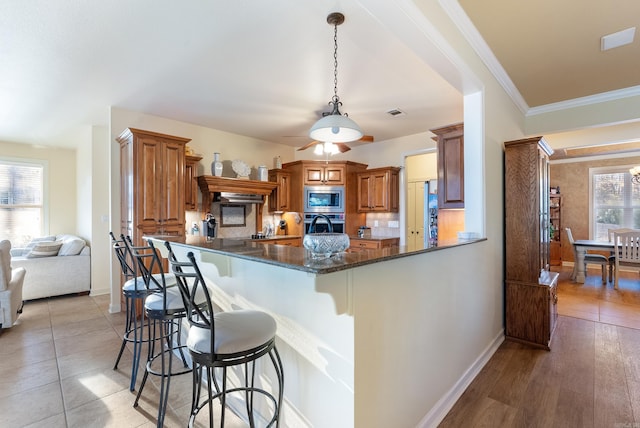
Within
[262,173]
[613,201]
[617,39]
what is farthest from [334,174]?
[613,201]

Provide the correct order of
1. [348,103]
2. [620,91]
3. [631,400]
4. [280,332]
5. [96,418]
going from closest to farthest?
[280,332], [96,418], [631,400], [620,91], [348,103]

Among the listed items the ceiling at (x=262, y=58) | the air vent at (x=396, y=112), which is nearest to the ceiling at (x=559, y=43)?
the ceiling at (x=262, y=58)

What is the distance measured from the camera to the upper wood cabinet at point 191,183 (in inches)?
172

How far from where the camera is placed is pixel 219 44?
2.45m

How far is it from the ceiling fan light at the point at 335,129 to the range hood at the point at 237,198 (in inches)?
97.3

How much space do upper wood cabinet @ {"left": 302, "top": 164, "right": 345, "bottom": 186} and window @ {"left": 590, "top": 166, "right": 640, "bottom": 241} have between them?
6005mm

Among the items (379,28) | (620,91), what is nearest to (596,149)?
(620,91)

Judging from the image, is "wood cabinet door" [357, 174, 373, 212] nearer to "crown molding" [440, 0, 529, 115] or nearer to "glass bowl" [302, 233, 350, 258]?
"crown molding" [440, 0, 529, 115]

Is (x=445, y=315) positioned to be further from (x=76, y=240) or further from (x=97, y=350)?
(x=76, y=240)

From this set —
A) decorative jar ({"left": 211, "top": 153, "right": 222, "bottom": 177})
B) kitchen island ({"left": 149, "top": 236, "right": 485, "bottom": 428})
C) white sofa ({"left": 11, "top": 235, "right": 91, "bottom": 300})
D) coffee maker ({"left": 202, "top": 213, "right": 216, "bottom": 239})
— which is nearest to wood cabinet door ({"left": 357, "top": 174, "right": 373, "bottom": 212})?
decorative jar ({"left": 211, "top": 153, "right": 222, "bottom": 177})

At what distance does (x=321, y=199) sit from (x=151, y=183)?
277 cm

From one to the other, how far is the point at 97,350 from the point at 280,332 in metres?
2.34

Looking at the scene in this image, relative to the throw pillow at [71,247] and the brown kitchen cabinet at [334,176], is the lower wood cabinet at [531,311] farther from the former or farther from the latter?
the throw pillow at [71,247]

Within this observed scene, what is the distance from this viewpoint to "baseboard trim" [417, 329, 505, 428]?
5.73ft
